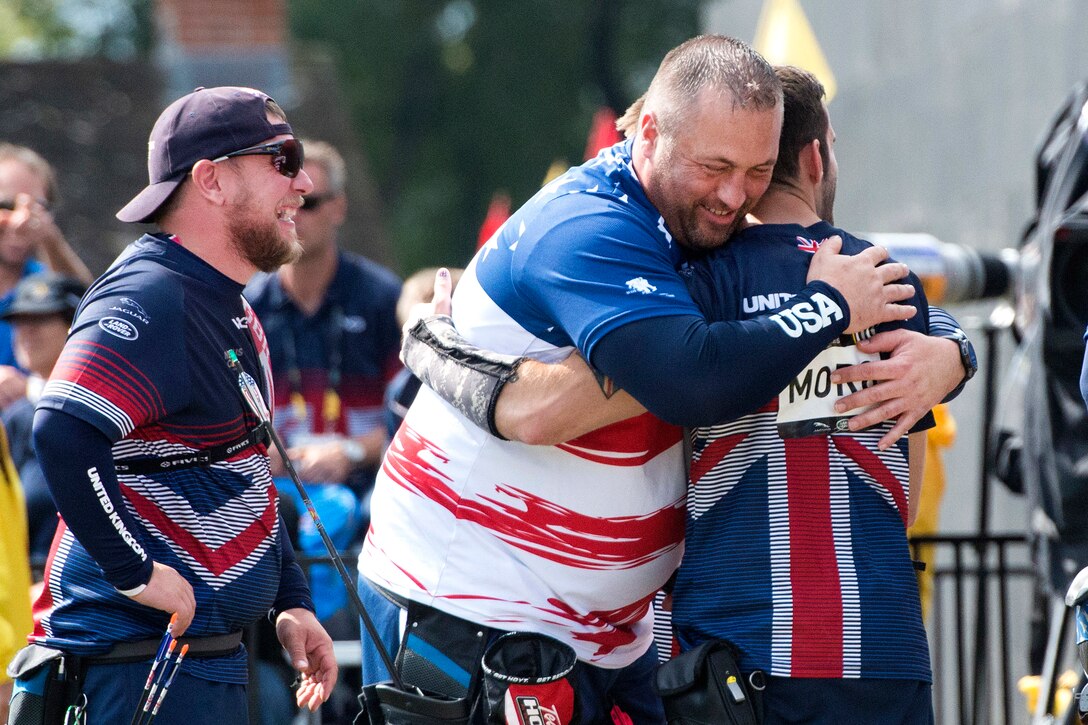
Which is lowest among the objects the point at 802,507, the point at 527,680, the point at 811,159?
the point at 527,680

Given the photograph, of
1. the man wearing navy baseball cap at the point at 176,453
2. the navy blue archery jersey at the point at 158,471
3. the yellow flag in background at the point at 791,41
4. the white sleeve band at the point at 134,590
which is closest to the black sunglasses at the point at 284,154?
the man wearing navy baseball cap at the point at 176,453

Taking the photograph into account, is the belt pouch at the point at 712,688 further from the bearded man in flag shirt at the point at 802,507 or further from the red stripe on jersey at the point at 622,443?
the red stripe on jersey at the point at 622,443

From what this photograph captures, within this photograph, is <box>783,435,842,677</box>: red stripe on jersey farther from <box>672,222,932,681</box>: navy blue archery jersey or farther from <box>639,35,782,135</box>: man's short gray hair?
<box>639,35,782,135</box>: man's short gray hair

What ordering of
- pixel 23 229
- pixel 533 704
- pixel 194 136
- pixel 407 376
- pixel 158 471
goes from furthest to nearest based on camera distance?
pixel 23 229 → pixel 407 376 → pixel 194 136 → pixel 158 471 → pixel 533 704

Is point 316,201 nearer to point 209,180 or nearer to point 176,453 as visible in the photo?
point 209,180

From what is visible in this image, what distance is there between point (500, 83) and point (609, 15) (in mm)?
2960

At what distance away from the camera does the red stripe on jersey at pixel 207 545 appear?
2656mm

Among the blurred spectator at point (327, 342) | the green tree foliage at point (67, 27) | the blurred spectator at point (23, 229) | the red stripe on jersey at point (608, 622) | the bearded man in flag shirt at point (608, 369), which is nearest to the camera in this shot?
the bearded man in flag shirt at point (608, 369)

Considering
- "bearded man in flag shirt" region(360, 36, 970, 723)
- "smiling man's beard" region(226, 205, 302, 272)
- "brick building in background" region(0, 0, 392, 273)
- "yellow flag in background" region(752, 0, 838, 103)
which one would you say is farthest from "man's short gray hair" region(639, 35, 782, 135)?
"brick building in background" region(0, 0, 392, 273)

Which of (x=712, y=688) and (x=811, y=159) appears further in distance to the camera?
(x=811, y=159)

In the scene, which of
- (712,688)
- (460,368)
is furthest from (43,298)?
(712,688)

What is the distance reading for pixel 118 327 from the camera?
2.59 meters

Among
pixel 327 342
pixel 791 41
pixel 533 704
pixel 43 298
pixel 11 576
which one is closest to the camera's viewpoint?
pixel 533 704

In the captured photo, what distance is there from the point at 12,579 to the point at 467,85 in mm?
25505
